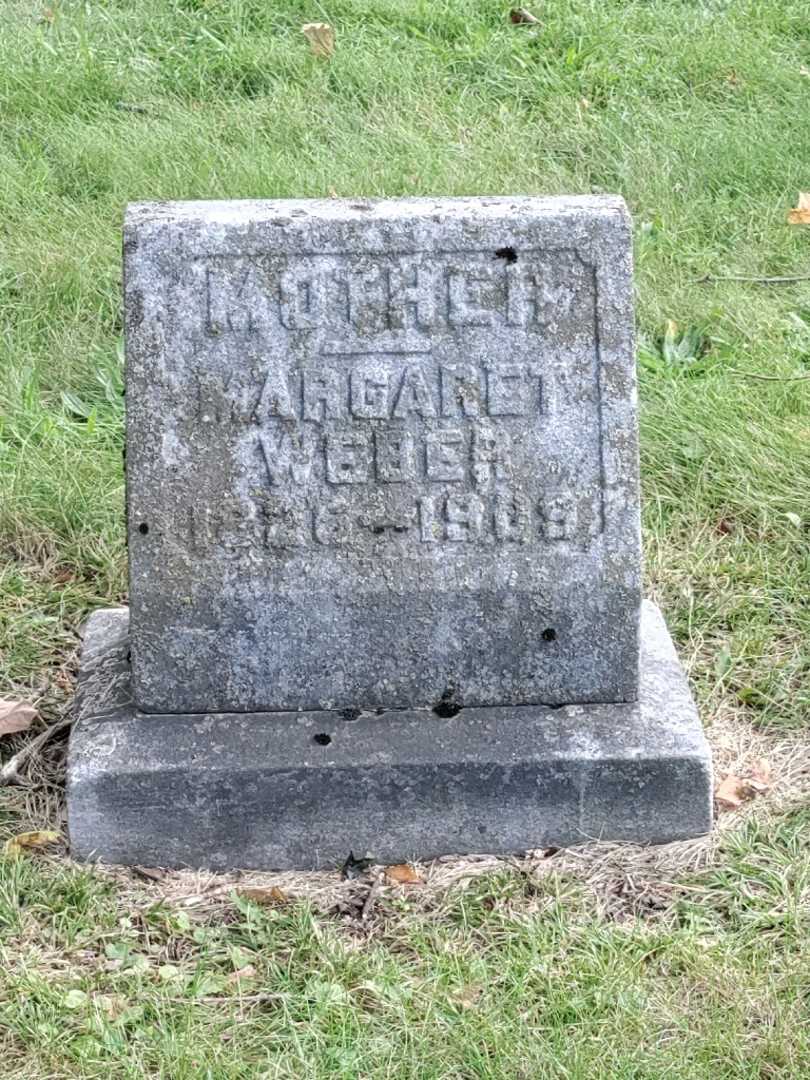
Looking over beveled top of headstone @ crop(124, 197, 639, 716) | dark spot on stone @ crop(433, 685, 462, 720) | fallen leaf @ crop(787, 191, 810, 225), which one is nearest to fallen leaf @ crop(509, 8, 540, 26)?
fallen leaf @ crop(787, 191, 810, 225)

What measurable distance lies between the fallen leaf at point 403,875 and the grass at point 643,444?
7 centimetres

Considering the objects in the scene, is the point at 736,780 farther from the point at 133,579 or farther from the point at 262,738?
the point at 133,579

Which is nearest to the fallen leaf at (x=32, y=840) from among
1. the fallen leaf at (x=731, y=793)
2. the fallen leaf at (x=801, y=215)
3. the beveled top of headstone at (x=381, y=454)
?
the beveled top of headstone at (x=381, y=454)

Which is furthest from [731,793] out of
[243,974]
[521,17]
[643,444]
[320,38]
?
[521,17]

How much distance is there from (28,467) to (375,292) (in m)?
1.51

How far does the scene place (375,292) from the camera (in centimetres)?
260

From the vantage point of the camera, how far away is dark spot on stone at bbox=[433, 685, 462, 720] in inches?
109

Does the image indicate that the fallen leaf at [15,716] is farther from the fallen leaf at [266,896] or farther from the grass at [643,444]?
the fallen leaf at [266,896]

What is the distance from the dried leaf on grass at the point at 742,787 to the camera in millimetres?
2883

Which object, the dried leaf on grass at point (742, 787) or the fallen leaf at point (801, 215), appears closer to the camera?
the dried leaf on grass at point (742, 787)

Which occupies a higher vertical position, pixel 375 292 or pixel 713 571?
pixel 375 292

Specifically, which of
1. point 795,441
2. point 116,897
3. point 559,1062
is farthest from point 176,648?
point 795,441

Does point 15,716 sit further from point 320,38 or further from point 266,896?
point 320,38

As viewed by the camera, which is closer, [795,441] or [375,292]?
[375,292]
